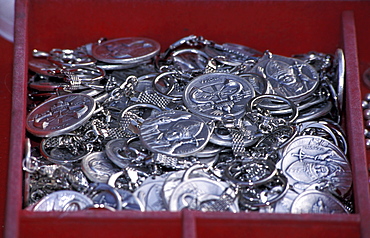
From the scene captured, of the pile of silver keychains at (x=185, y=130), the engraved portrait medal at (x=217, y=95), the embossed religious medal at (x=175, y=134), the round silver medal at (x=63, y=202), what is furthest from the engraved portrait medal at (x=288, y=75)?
the round silver medal at (x=63, y=202)

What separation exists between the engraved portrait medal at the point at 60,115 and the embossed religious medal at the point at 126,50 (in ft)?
0.75

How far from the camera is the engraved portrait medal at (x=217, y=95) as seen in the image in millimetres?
1860

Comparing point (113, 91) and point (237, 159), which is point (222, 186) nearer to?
point (237, 159)

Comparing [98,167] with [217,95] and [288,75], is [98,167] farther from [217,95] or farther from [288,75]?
[288,75]

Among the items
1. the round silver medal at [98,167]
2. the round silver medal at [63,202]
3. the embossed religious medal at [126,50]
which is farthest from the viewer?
the embossed religious medal at [126,50]

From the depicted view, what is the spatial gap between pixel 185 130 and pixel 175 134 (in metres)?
0.04

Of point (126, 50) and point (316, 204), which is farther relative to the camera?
point (126, 50)

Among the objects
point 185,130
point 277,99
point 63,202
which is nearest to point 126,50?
point 185,130

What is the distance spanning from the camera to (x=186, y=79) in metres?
2.06

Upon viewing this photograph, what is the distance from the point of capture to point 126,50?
83.7 inches

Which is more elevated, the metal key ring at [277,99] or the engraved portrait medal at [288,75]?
the engraved portrait medal at [288,75]

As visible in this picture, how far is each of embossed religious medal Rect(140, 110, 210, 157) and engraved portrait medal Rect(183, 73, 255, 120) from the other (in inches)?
2.4

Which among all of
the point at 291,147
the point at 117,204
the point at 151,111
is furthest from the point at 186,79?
the point at 117,204

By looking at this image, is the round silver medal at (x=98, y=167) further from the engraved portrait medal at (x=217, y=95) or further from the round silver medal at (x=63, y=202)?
the engraved portrait medal at (x=217, y=95)
